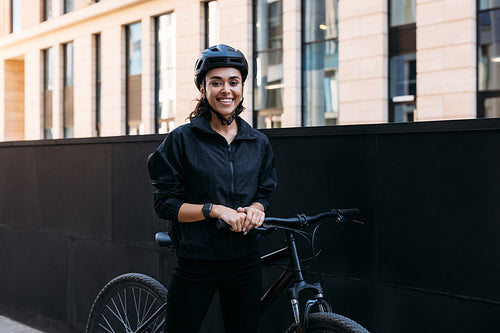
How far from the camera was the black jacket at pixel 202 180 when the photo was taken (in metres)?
2.64

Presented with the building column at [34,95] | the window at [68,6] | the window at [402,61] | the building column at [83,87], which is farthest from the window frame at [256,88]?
the building column at [34,95]

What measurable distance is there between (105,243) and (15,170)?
1749mm

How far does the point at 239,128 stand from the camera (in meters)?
2.80

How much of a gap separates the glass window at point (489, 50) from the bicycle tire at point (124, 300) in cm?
1351

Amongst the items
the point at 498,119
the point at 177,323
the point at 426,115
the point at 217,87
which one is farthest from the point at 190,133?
the point at 426,115

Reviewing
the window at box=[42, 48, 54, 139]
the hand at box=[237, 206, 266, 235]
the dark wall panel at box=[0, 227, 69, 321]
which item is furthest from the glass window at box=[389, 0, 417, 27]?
the window at box=[42, 48, 54, 139]

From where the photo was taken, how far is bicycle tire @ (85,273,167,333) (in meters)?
3.42

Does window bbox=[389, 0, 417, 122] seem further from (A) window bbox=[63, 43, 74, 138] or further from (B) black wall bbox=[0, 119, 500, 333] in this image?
(A) window bbox=[63, 43, 74, 138]

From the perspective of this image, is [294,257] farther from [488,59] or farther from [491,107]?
[488,59]

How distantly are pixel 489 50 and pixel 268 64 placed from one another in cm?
745

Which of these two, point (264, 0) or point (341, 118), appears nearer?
point (341, 118)

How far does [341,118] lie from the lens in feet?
56.7

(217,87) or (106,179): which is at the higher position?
(217,87)

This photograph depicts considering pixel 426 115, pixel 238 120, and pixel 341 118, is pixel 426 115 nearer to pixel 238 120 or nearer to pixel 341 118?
pixel 341 118
